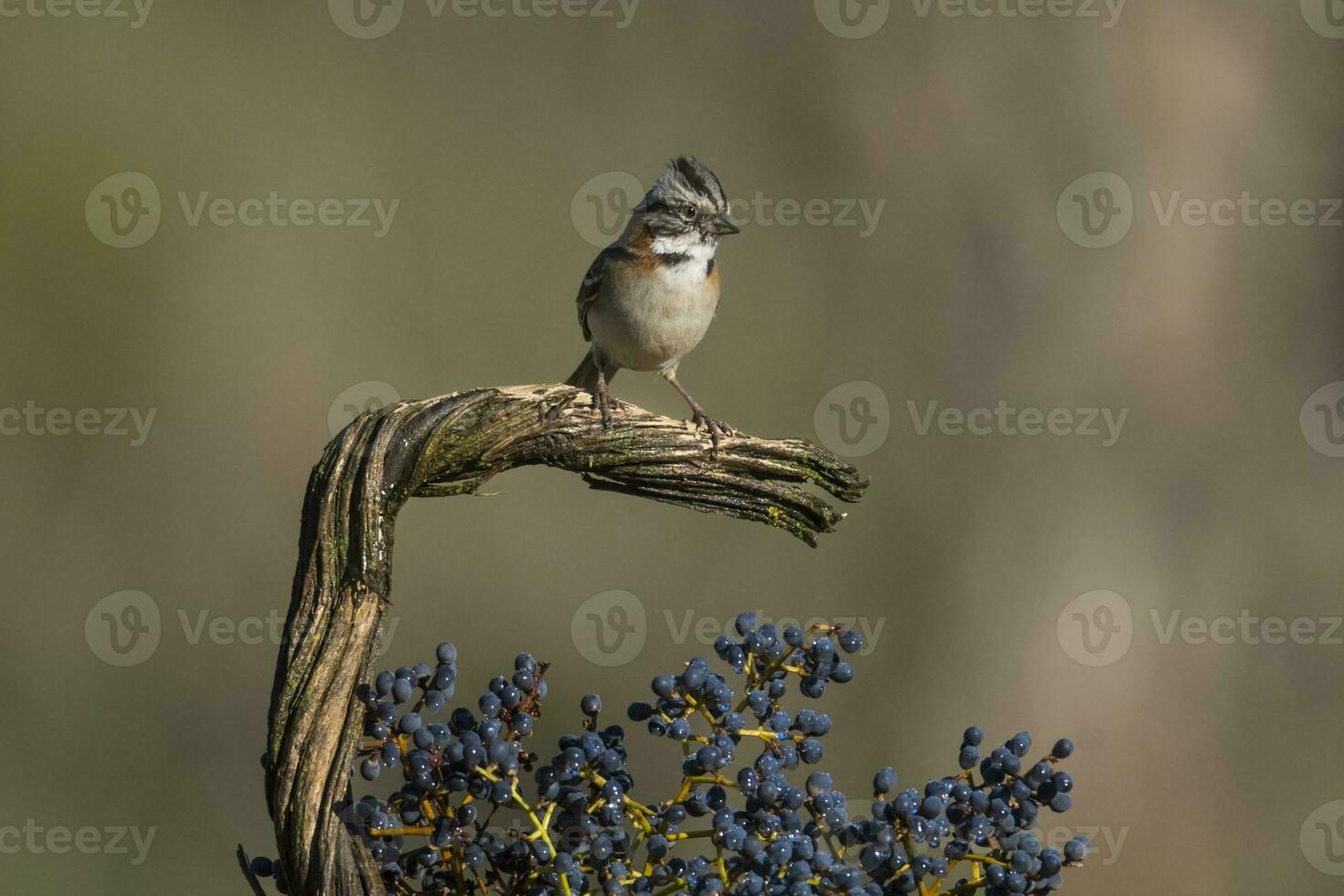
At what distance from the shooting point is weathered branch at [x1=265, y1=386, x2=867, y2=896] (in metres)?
1.05

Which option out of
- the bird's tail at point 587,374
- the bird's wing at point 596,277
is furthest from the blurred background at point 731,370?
the bird's wing at point 596,277

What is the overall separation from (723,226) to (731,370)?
2.87 feet

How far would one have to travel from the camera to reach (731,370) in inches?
123

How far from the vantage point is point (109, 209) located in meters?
3.10

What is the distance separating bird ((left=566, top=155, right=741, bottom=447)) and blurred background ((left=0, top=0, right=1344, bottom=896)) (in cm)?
66

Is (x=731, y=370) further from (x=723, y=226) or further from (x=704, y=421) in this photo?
(x=704, y=421)

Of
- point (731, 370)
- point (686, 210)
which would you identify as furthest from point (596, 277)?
point (731, 370)

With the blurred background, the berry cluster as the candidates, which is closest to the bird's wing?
the blurred background

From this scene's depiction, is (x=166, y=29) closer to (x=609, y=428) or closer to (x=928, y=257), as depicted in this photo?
(x=928, y=257)

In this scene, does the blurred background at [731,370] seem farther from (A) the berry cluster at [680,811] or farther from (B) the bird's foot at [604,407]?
(A) the berry cluster at [680,811]

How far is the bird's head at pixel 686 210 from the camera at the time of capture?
211 centimetres

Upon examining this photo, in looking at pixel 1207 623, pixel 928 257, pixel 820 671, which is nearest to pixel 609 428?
pixel 820 671

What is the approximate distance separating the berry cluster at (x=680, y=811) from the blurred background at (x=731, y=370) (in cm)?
194

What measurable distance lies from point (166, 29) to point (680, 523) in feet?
5.60
